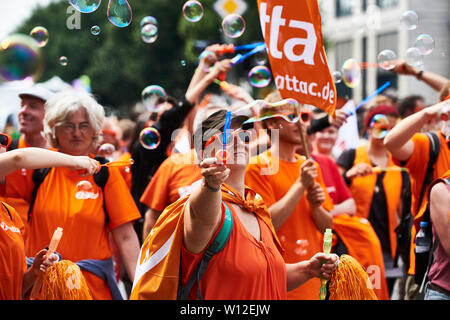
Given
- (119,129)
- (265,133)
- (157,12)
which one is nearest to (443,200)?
(265,133)

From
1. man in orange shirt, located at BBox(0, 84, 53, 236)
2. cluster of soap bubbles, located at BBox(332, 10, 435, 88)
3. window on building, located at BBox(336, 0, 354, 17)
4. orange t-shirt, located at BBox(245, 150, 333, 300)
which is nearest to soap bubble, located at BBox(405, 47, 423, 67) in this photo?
cluster of soap bubbles, located at BBox(332, 10, 435, 88)

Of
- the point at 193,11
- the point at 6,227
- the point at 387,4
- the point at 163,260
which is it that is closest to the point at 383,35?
the point at 387,4

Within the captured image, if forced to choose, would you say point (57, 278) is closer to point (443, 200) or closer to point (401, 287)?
point (443, 200)

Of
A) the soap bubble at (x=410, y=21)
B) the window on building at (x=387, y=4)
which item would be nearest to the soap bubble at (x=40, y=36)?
the soap bubble at (x=410, y=21)

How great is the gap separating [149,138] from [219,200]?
2.15 meters

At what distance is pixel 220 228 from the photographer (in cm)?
259

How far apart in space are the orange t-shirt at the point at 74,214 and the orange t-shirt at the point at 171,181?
2.46ft

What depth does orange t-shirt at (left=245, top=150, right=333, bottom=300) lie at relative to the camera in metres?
3.96

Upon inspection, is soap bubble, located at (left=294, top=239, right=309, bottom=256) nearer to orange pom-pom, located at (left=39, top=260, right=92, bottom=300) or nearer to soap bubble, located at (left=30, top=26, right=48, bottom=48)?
orange pom-pom, located at (left=39, top=260, right=92, bottom=300)

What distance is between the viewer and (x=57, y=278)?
3.02 m

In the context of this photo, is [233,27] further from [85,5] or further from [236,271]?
[236,271]

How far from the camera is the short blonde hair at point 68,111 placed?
3.64 meters

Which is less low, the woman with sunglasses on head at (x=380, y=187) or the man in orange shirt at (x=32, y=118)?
the man in orange shirt at (x=32, y=118)

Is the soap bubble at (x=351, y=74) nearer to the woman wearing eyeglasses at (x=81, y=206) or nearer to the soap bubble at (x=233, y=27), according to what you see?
the soap bubble at (x=233, y=27)
